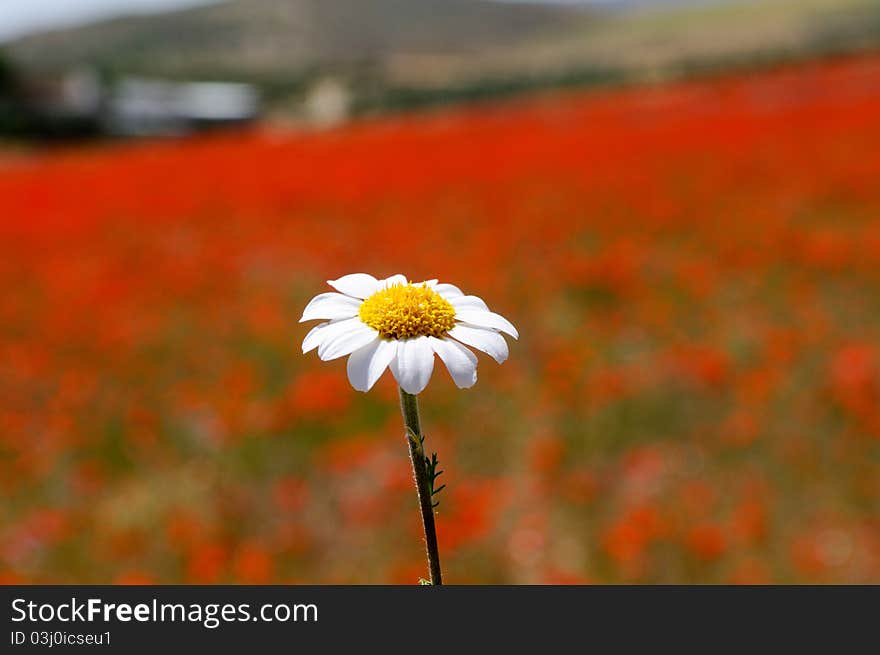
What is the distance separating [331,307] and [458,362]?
3.8 inches

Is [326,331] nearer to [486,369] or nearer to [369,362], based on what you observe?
[369,362]

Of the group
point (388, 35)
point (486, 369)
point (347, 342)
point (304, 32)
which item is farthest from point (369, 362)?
point (388, 35)

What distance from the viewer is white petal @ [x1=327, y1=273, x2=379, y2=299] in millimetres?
520

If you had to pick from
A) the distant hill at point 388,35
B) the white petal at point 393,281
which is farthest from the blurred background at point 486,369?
the distant hill at point 388,35

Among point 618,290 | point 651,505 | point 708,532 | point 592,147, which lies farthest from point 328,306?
point 592,147

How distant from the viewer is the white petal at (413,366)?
42cm

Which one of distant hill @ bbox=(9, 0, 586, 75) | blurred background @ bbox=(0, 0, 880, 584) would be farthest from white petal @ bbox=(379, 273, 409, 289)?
distant hill @ bbox=(9, 0, 586, 75)

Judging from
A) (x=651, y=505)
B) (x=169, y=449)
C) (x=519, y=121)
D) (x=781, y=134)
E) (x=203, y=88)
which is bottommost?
(x=651, y=505)

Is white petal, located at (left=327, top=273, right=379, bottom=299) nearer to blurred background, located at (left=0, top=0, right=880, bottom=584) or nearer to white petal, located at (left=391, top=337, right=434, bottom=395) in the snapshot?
white petal, located at (left=391, top=337, right=434, bottom=395)

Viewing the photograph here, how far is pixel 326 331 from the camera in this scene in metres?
0.47

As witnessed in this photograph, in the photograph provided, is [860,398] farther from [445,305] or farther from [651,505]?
[445,305]

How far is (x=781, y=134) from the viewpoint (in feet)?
35.5

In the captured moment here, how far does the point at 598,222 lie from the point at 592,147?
12.9ft

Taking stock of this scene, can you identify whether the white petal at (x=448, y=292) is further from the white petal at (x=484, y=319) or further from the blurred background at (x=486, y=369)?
the blurred background at (x=486, y=369)
